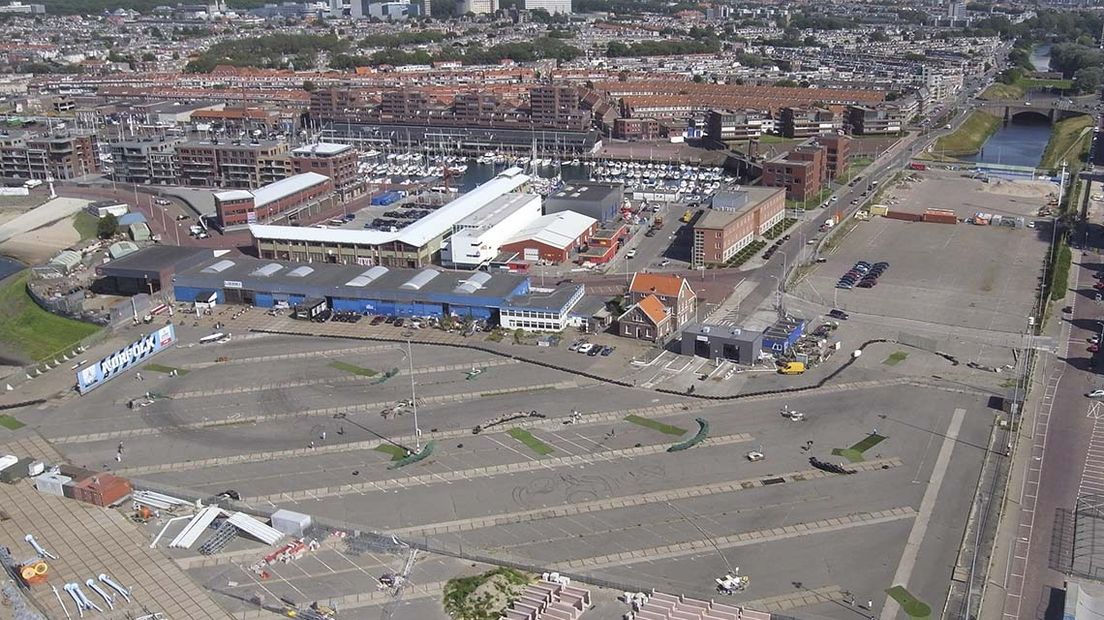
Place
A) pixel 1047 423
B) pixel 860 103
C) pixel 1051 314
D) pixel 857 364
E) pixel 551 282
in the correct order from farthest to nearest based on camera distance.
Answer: pixel 860 103
pixel 551 282
pixel 1051 314
pixel 857 364
pixel 1047 423

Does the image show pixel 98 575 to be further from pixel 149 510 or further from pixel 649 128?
pixel 649 128

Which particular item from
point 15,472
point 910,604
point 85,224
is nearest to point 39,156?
point 85,224

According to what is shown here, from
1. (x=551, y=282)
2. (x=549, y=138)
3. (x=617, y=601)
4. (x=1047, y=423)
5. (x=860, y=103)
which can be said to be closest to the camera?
(x=617, y=601)

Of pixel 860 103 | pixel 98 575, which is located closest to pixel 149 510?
pixel 98 575

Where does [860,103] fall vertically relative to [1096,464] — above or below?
above

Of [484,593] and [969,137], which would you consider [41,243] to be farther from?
[969,137]

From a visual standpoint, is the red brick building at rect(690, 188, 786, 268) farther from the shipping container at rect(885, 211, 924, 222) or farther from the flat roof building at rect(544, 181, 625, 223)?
the flat roof building at rect(544, 181, 625, 223)
